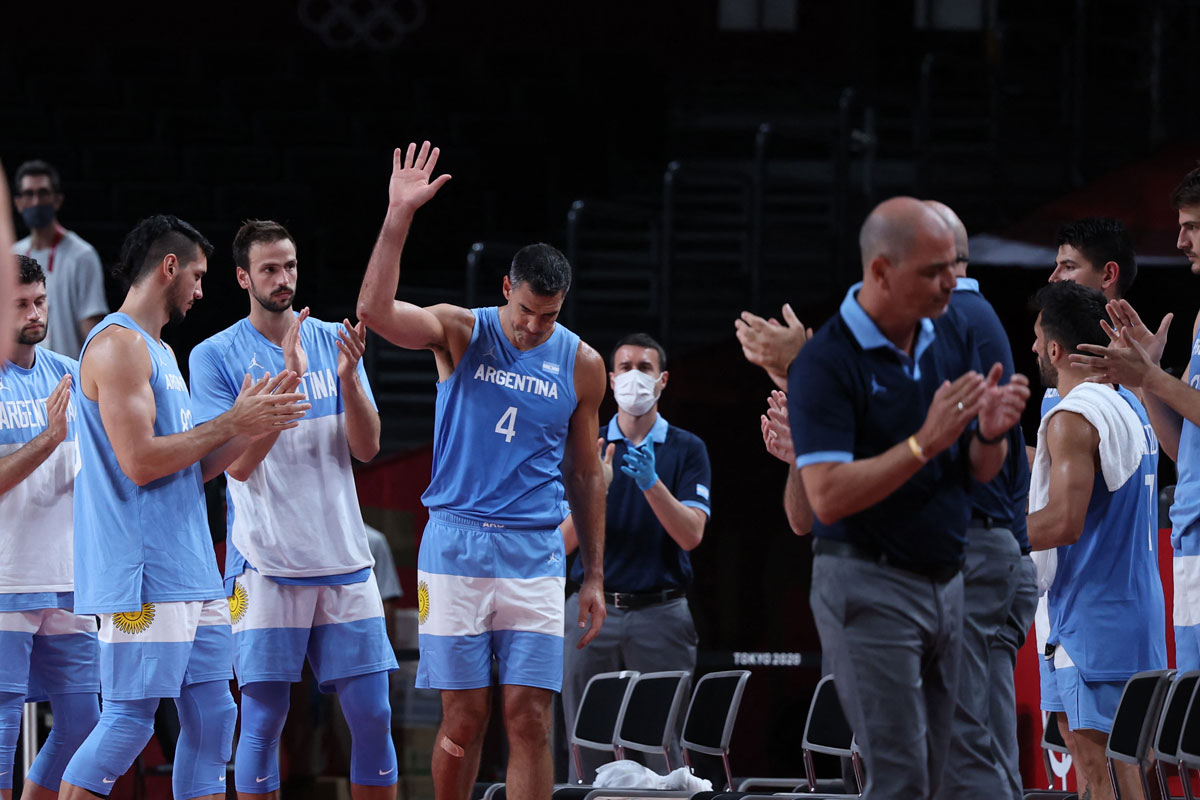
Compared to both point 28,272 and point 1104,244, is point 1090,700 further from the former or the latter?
point 28,272

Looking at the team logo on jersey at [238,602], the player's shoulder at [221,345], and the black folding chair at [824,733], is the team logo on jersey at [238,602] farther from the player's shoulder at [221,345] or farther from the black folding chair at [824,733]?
the black folding chair at [824,733]

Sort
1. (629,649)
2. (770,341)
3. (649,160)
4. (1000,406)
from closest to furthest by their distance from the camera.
→ (1000,406)
(770,341)
(629,649)
(649,160)

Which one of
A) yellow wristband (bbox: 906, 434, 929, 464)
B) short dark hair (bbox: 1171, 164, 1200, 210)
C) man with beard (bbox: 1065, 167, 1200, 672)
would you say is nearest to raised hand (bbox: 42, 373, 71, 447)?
yellow wristband (bbox: 906, 434, 929, 464)

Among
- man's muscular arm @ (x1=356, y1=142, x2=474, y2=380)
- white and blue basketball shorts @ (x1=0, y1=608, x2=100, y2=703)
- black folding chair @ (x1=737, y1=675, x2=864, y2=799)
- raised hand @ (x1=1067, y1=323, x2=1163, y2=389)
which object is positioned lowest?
black folding chair @ (x1=737, y1=675, x2=864, y2=799)

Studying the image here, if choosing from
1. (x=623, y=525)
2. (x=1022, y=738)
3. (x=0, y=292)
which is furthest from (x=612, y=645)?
(x=0, y=292)

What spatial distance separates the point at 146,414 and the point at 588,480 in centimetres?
170

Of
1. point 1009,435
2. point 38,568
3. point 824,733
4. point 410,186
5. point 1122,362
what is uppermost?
point 410,186

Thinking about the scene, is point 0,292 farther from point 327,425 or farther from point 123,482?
point 327,425

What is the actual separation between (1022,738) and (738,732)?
160 cm

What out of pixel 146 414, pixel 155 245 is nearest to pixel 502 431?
pixel 146 414

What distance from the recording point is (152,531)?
4.98 metres

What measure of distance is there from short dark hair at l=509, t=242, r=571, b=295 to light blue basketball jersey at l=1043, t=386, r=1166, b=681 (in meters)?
2.02

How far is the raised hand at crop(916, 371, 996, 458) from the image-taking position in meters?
3.57

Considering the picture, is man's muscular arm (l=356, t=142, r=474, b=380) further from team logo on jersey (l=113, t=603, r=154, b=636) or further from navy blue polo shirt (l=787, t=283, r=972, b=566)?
navy blue polo shirt (l=787, t=283, r=972, b=566)
